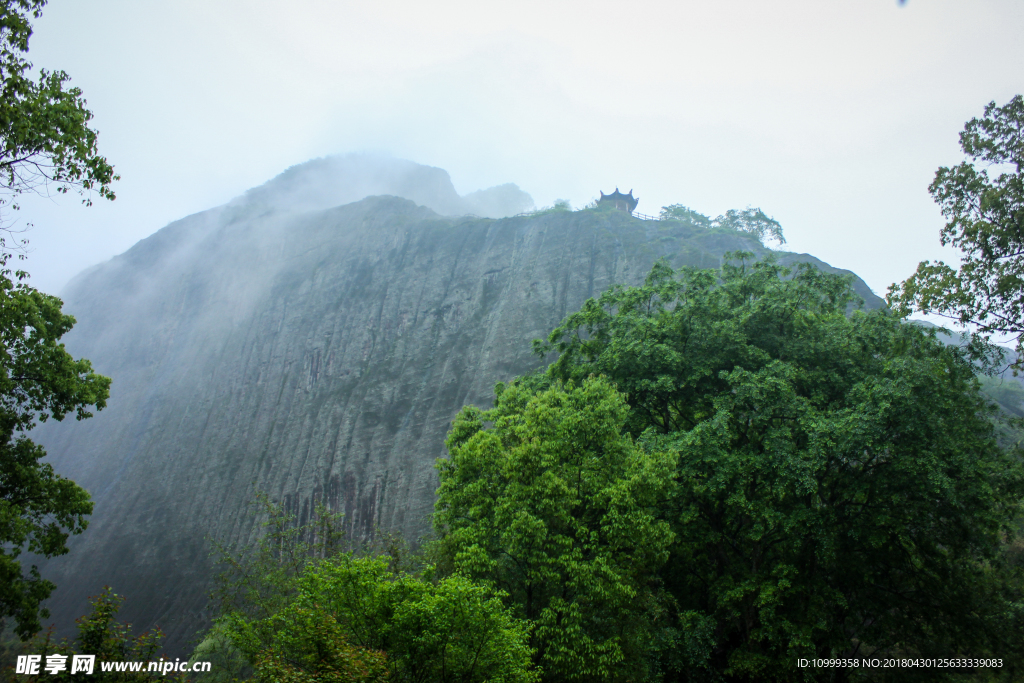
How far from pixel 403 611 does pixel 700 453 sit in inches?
321

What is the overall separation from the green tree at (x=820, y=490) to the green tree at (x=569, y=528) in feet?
3.04

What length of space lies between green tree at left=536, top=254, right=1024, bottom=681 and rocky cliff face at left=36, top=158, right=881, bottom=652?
86.9 feet

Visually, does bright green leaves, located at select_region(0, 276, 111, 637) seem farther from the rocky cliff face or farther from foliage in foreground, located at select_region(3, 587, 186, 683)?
the rocky cliff face

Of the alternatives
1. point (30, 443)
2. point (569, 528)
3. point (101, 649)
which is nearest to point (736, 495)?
point (569, 528)

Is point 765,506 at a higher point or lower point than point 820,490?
lower

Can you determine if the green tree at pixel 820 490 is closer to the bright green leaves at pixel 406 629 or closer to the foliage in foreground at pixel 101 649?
the bright green leaves at pixel 406 629

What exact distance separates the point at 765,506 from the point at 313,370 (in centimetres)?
4652

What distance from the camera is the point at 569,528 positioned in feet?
40.8

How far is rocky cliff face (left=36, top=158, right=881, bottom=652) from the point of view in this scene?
43625 millimetres

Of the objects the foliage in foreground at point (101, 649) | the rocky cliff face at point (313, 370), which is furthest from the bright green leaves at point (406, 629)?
the rocky cliff face at point (313, 370)

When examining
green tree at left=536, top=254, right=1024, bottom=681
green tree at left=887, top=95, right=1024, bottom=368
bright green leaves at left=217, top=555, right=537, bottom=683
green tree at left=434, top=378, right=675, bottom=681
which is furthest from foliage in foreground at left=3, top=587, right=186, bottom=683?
green tree at left=887, top=95, right=1024, bottom=368

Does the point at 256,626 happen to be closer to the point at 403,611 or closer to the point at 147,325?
the point at 403,611

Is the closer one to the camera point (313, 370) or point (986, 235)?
point (986, 235)

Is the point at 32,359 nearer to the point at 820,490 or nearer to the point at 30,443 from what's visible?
the point at 30,443
